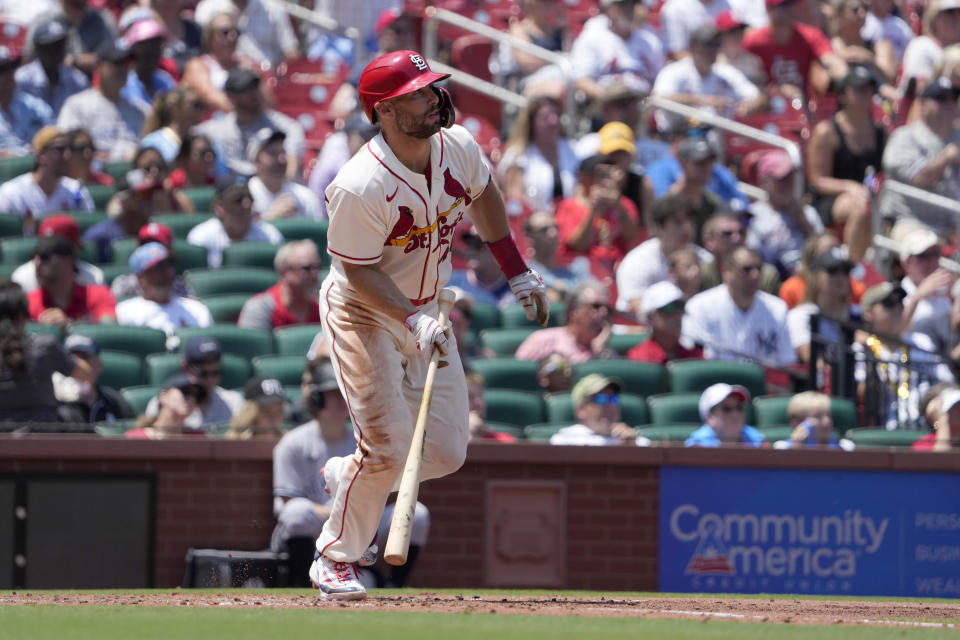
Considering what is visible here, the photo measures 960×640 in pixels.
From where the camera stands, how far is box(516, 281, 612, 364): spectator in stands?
10.0 meters

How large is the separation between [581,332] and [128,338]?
2699mm

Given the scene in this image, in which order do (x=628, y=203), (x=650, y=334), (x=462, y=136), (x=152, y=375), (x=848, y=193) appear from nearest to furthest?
(x=462, y=136) → (x=152, y=375) → (x=650, y=334) → (x=628, y=203) → (x=848, y=193)

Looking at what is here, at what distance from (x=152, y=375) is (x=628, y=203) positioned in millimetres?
4104

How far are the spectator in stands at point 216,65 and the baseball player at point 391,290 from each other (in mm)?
6933

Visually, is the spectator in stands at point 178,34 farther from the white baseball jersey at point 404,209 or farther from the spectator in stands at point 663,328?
the white baseball jersey at point 404,209

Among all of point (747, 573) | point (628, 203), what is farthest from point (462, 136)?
point (628, 203)

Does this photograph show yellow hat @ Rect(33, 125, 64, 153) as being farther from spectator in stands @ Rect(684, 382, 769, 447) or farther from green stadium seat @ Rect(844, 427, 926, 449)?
green stadium seat @ Rect(844, 427, 926, 449)

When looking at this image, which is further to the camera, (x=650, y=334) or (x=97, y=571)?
(x=650, y=334)

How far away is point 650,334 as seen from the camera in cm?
1038

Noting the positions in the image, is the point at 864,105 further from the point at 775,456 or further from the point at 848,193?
the point at 775,456

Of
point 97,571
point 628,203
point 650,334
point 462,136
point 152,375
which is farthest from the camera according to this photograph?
point 628,203

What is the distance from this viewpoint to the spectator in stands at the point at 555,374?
9.73m

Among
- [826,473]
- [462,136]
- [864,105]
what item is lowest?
[826,473]

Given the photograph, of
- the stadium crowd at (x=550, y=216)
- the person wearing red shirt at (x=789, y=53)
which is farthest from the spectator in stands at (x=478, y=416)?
the person wearing red shirt at (x=789, y=53)
